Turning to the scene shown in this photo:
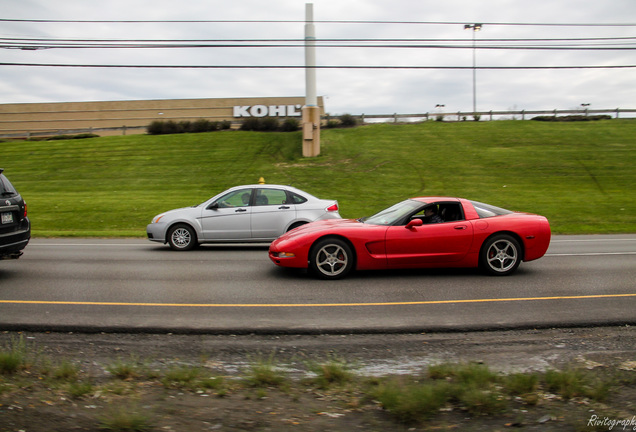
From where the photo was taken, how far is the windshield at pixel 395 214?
28.0 feet

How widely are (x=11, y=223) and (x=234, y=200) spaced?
4.74m

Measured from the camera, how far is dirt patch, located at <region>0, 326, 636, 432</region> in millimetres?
3494

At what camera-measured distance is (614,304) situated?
270 inches

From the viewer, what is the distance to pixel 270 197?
1200 centimetres

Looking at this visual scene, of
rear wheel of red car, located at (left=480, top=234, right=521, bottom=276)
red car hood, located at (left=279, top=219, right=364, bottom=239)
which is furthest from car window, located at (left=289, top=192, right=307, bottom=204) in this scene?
rear wheel of red car, located at (left=480, top=234, right=521, bottom=276)

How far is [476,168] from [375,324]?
2516 centimetres

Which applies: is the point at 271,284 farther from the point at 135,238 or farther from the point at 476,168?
the point at 476,168

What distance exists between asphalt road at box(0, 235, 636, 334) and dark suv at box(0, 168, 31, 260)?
555 mm

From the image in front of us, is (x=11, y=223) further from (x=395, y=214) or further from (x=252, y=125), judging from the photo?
(x=252, y=125)

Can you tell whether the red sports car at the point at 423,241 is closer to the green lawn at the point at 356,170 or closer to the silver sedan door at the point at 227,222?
the silver sedan door at the point at 227,222

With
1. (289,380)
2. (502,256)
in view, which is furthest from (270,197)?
(289,380)

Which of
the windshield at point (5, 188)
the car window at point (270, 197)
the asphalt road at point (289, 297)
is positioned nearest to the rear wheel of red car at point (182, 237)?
the asphalt road at point (289, 297)

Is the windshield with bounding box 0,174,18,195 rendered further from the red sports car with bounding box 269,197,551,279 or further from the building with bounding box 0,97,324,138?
the building with bounding box 0,97,324,138

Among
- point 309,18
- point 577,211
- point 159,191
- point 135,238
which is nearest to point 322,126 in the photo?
point 309,18
